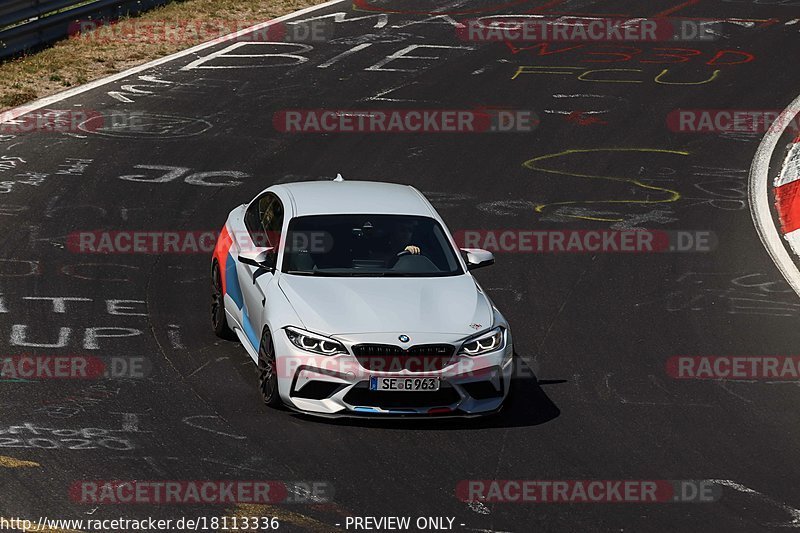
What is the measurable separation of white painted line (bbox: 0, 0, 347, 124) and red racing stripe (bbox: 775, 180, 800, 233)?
9947 mm

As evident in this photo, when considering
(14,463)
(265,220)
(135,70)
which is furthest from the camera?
(135,70)

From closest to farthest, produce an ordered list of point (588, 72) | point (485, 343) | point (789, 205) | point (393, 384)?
point (393, 384)
point (485, 343)
point (789, 205)
point (588, 72)

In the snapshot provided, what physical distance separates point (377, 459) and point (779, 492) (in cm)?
272

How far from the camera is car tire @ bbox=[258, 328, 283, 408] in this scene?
10055 millimetres

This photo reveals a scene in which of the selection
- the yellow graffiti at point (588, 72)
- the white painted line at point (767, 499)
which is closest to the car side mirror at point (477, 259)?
the white painted line at point (767, 499)

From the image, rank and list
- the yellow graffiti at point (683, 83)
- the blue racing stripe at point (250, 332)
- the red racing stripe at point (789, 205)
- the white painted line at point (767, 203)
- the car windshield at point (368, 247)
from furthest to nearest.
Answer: the yellow graffiti at point (683, 83)
the red racing stripe at point (789, 205)
the white painted line at point (767, 203)
the car windshield at point (368, 247)
the blue racing stripe at point (250, 332)

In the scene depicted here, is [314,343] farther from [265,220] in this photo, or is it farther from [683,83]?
[683,83]

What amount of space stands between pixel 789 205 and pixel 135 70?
34.0ft

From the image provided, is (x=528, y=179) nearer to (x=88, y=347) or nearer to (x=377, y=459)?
(x=88, y=347)

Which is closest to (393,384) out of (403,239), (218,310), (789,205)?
(403,239)

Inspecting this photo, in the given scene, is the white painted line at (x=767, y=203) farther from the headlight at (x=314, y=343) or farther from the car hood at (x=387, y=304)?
the headlight at (x=314, y=343)

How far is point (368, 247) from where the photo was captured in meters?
11.1

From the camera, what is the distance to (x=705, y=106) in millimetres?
20438

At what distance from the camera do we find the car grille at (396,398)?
31.9 ft
